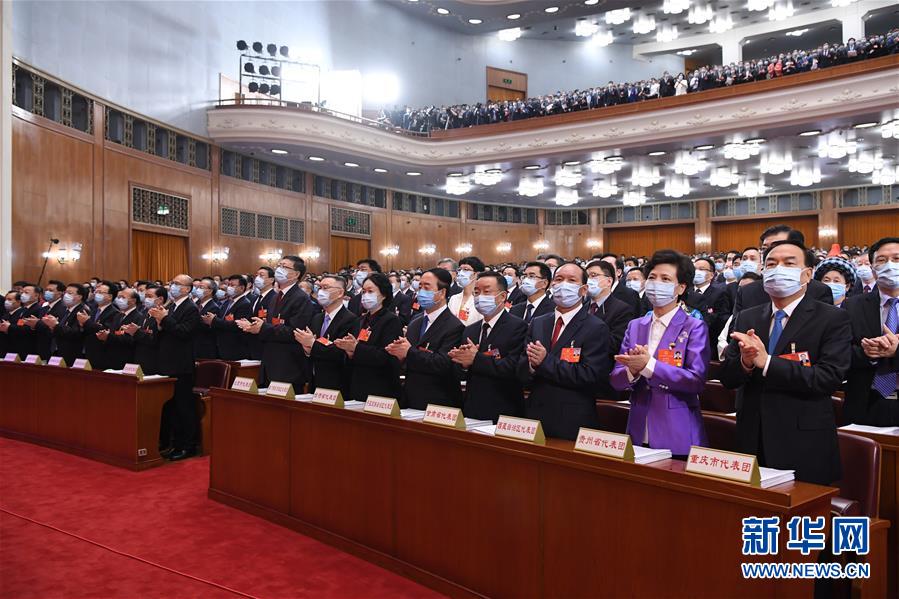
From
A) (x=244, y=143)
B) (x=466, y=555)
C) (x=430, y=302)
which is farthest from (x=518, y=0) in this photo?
(x=466, y=555)

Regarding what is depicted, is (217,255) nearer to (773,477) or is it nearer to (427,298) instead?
(427,298)

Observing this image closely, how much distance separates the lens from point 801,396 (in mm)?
2379

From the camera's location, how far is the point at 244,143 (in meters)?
13.9

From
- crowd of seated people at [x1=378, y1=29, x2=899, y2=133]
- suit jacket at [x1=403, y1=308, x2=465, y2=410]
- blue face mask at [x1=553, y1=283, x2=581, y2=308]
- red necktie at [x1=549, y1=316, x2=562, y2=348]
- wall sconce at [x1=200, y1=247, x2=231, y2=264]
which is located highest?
crowd of seated people at [x1=378, y1=29, x2=899, y2=133]

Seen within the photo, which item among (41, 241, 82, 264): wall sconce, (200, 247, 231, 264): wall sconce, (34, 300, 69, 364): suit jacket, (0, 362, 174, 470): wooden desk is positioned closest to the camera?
(0, 362, 174, 470): wooden desk

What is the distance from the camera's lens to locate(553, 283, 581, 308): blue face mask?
3.04 metres

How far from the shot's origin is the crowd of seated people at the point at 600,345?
2.41m

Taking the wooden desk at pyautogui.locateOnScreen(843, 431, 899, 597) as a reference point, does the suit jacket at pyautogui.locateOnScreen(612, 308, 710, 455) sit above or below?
above

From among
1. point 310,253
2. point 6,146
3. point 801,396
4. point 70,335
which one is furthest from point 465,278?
point 310,253

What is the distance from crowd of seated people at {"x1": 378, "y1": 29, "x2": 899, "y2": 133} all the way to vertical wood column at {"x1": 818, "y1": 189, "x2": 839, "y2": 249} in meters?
6.93

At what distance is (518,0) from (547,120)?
5.03 meters

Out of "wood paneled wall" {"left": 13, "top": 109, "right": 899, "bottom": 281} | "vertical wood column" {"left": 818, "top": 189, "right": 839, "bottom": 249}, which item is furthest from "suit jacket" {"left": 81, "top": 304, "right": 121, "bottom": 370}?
"vertical wood column" {"left": 818, "top": 189, "right": 839, "bottom": 249}

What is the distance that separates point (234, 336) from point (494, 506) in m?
5.15

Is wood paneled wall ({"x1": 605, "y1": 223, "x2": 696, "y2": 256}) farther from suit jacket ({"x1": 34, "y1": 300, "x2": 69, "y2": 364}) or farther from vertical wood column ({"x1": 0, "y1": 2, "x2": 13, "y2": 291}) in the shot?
suit jacket ({"x1": 34, "y1": 300, "x2": 69, "y2": 364})
